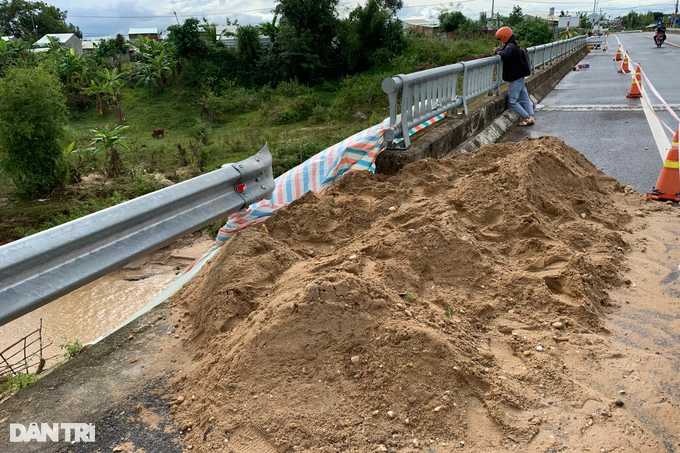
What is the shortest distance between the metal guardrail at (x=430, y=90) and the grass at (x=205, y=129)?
2217mm

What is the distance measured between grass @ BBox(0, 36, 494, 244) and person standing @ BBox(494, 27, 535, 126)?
3851 millimetres

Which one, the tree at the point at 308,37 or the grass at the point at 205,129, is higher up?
the tree at the point at 308,37

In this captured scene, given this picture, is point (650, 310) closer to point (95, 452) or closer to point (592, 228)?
point (592, 228)

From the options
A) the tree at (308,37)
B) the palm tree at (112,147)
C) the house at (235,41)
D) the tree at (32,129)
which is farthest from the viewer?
the house at (235,41)

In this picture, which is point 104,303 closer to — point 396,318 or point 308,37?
point 396,318

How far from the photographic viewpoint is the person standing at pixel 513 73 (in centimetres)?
991

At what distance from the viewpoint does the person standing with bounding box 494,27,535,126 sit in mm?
9906

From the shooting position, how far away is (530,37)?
36.0m

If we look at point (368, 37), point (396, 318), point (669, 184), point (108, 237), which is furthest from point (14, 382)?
point (368, 37)

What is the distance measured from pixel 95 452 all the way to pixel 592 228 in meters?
3.88

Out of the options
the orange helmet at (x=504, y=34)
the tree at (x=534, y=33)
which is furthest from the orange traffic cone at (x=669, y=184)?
the tree at (x=534, y=33)

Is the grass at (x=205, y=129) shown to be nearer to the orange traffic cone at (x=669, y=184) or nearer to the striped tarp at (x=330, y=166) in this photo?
the striped tarp at (x=330, y=166)

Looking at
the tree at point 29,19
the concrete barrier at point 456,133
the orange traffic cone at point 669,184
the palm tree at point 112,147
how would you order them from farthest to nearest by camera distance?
the tree at point 29,19 < the palm tree at point 112,147 < the concrete barrier at point 456,133 < the orange traffic cone at point 669,184

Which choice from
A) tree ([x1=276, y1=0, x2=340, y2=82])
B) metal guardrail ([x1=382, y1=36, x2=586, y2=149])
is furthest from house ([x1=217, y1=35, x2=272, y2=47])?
metal guardrail ([x1=382, y1=36, x2=586, y2=149])
